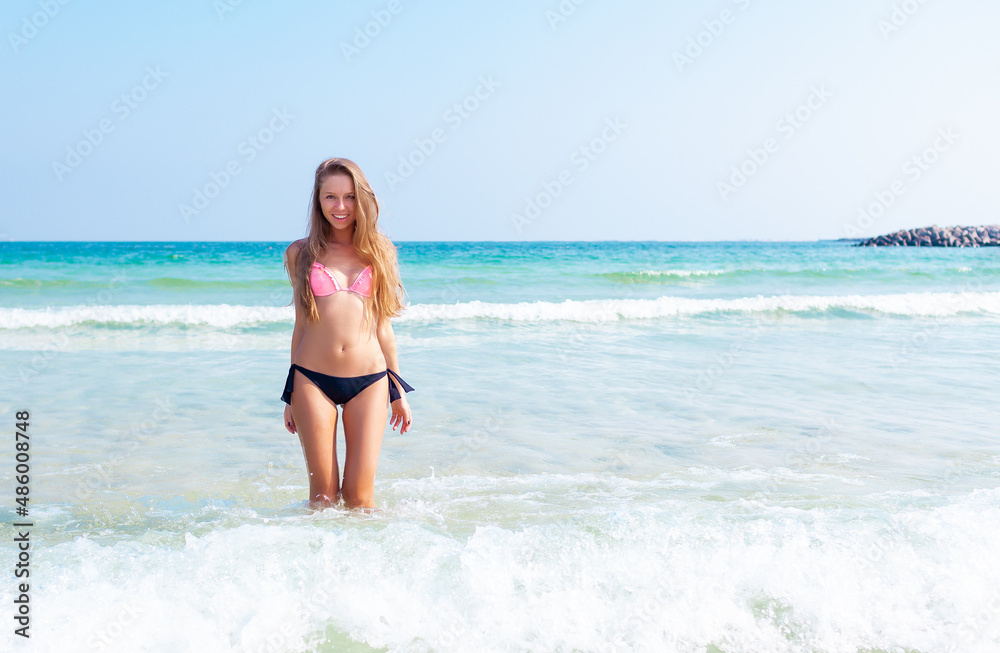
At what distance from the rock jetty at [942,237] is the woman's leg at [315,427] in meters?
74.7

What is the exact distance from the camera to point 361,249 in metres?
3.77

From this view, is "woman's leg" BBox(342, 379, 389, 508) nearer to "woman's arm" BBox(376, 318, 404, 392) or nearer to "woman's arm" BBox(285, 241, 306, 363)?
"woman's arm" BBox(376, 318, 404, 392)

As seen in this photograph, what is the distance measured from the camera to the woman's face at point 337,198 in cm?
363

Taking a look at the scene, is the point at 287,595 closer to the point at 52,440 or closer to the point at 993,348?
the point at 52,440

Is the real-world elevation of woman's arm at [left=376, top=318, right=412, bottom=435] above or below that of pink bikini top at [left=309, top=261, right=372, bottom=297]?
below

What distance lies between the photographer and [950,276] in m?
28.3

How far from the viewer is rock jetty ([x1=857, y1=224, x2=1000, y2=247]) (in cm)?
6600

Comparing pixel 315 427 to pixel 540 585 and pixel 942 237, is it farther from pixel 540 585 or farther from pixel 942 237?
pixel 942 237

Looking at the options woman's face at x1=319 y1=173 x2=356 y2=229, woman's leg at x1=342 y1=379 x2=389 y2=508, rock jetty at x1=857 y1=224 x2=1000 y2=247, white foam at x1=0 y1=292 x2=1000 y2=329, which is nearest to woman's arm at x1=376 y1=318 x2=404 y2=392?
woman's leg at x1=342 y1=379 x2=389 y2=508

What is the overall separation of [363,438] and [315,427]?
257 mm

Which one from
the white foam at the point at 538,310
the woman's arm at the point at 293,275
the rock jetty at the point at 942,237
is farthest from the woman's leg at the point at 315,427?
the rock jetty at the point at 942,237

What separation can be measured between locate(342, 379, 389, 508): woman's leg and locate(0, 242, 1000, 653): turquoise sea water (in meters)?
0.12

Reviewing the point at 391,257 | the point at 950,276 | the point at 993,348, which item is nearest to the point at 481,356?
the point at 391,257

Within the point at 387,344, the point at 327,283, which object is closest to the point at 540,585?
the point at 387,344
